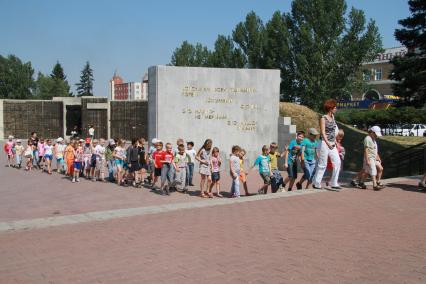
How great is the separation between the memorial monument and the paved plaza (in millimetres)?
6569

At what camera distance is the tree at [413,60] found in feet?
66.5

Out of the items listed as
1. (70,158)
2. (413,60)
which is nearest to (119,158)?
(70,158)

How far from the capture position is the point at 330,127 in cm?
884

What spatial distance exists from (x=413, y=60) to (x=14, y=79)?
73581mm

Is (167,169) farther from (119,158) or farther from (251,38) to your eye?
(251,38)

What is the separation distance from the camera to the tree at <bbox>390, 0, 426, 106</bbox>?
20266mm

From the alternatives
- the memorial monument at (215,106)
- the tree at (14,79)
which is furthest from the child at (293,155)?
the tree at (14,79)

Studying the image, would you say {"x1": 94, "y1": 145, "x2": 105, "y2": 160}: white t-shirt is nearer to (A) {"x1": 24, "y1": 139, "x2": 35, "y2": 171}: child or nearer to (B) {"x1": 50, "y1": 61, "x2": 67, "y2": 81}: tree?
(A) {"x1": 24, "y1": 139, "x2": 35, "y2": 171}: child

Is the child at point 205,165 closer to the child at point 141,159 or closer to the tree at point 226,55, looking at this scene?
the child at point 141,159

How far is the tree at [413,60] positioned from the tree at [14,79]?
238 ft

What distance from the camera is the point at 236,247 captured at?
5.54 m

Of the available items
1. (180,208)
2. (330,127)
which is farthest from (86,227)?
(330,127)

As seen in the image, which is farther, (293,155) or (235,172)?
(235,172)

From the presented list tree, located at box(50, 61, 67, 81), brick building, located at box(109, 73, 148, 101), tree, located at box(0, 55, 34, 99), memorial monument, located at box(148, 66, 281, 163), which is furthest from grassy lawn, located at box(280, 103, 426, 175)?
brick building, located at box(109, 73, 148, 101)
